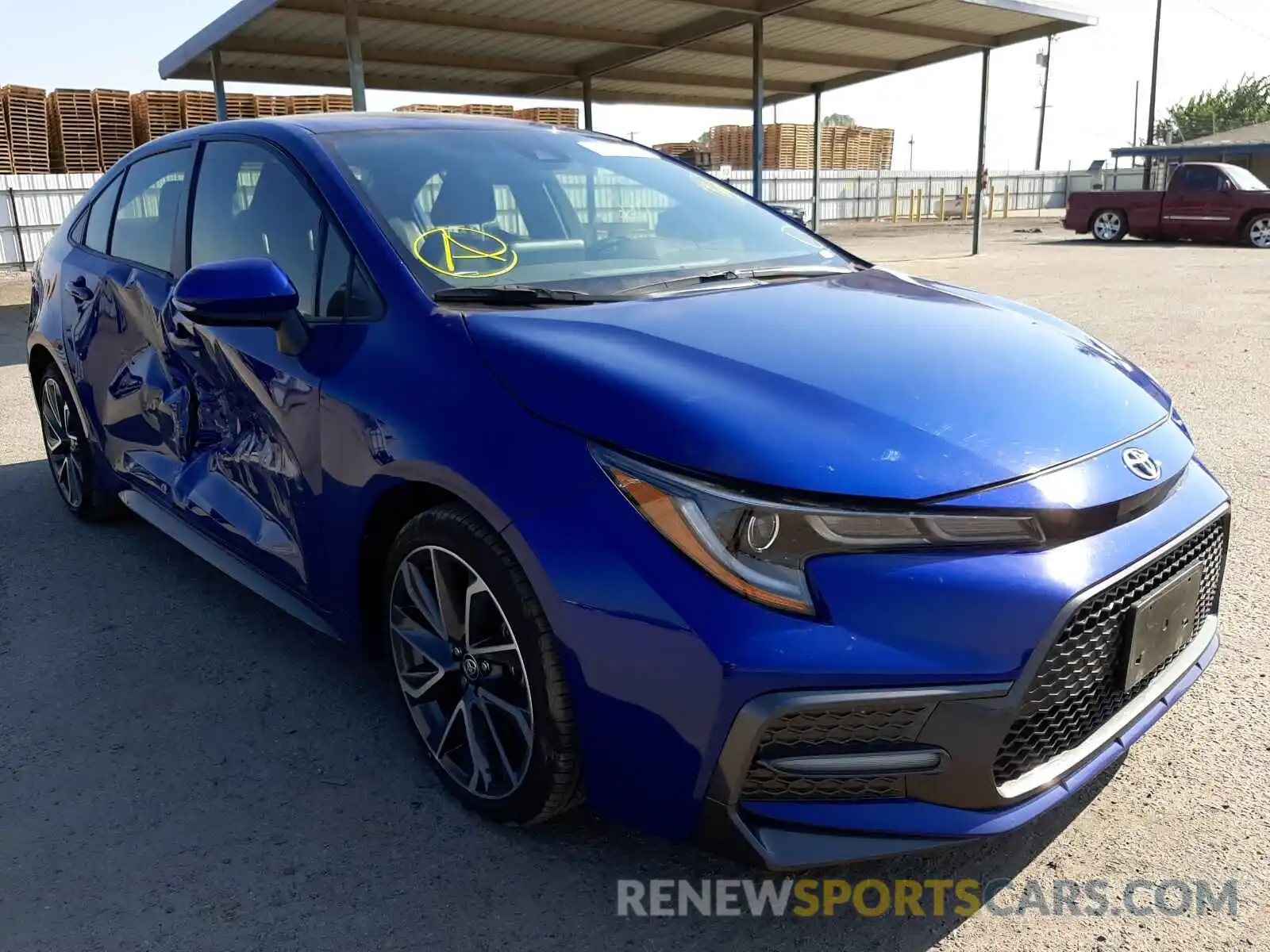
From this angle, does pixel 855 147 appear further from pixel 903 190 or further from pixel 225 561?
pixel 225 561

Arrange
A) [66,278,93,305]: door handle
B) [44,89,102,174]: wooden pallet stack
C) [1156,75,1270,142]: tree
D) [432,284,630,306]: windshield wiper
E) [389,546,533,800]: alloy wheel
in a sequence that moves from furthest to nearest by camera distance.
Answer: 1. [1156,75,1270,142]: tree
2. [44,89,102,174]: wooden pallet stack
3. [66,278,93,305]: door handle
4. [432,284,630,306]: windshield wiper
5. [389,546,533,800]: alloy wheel

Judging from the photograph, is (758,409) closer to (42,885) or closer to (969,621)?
(969,621)

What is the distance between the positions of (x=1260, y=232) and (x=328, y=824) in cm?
2247

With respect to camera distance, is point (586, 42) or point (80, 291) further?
point (586, 42)

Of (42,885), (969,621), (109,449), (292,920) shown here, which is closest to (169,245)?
(109,449)

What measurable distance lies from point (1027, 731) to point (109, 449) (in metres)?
3.38

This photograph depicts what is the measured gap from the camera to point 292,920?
198 centimetres

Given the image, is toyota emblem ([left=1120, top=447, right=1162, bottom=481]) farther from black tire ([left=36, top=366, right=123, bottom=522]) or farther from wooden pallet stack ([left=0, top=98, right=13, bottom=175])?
wooden pallet stack ([left=0, top=98, right=13, bottom=175])

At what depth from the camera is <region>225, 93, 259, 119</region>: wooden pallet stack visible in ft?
71.6

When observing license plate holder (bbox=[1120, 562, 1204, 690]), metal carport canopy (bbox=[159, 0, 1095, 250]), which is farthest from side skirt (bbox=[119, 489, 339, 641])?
metal carport canopy (bbox=[159, 0, 1095, 250])

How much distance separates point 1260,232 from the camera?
19641mm

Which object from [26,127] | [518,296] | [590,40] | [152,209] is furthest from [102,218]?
[26,127]

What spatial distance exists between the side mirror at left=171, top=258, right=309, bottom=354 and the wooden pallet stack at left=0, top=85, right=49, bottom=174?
71.8 feet

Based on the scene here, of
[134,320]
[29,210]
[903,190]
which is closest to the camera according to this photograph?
[134,320]
